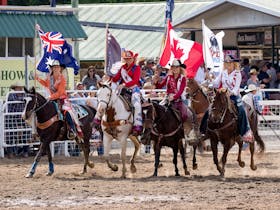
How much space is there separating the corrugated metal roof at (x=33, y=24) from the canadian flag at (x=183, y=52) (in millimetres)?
4054

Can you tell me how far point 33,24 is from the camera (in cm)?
2467

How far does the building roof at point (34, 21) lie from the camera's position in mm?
24125

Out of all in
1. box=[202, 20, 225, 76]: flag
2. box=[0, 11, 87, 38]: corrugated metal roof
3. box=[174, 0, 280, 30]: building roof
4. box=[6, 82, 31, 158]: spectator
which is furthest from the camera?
box=[174, 0, 280, 30]: building roof

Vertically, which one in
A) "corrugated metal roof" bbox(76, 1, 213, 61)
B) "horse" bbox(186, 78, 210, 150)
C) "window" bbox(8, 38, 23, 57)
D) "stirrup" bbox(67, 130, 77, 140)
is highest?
"corrugated metal roof" bbox(76, 1, 213, 61)

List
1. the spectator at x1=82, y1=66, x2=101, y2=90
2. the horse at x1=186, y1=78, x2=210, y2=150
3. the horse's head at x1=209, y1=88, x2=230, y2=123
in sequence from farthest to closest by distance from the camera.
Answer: the spectator at x1=82, y1=66, x2=101, y2=90, the horse at x1=186, y1=78, x2=210, y2=150, the horse's head at x1=209, y1=88, x2=230, y2=123

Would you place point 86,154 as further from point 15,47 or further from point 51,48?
point 15,47

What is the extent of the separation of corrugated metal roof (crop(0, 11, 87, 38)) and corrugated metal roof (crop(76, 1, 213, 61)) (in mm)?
15186

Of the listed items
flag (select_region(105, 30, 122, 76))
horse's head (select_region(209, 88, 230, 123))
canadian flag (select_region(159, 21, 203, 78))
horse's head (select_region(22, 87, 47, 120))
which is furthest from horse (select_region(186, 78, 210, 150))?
horse's head (select_region(22, 87, 47, 120))

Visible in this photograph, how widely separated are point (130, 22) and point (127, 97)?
2628cm

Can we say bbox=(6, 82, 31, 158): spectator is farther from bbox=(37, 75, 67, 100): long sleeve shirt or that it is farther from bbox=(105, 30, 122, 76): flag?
bbox=(37, 75, 67, 100): long sleeve shirt

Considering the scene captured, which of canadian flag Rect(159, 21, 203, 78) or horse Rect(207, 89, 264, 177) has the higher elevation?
canadian flag Rect(159, 21, 203, 78)

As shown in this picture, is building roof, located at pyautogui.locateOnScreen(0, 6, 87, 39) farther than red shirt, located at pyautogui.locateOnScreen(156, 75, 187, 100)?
Yes

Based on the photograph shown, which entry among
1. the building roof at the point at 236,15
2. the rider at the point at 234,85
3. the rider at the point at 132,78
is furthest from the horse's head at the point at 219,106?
the building roof at the point at 236,15

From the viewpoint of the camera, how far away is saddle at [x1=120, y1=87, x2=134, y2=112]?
703 inches
